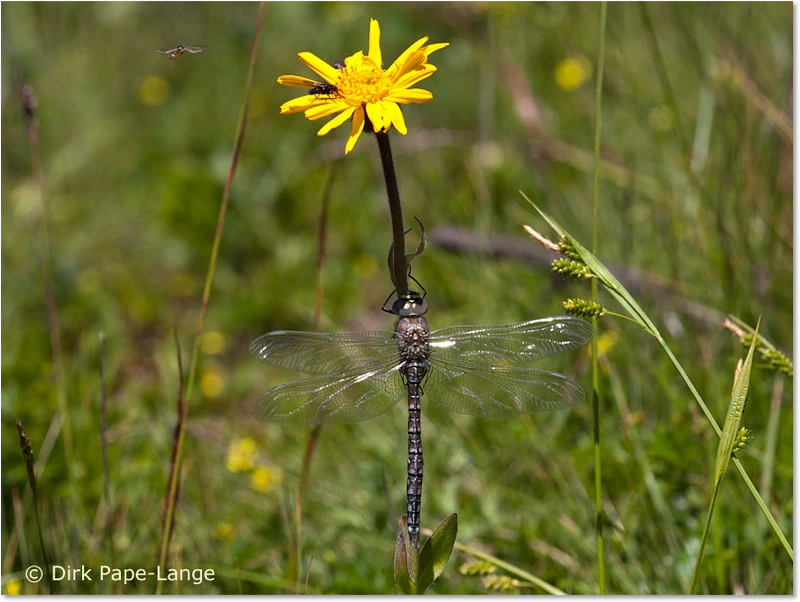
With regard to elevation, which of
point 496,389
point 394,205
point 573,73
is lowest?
point 496,389

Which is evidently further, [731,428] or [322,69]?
[322,69]

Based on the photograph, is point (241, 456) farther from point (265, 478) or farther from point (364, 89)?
point (364, 89)

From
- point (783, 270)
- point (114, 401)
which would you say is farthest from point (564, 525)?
point (114, 401)

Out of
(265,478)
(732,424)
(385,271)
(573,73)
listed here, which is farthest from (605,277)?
(573,73)

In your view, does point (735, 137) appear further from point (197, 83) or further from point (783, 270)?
point (197, 83)

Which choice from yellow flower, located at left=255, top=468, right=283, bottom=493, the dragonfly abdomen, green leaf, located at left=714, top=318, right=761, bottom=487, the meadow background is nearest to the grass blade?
green leaf, located at left=714, top=318, right=761, bottom=487
